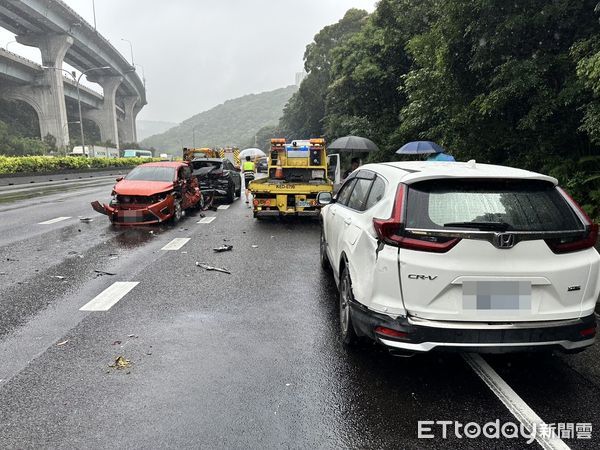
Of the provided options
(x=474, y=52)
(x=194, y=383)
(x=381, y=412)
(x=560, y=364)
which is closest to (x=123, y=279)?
(x=194, y=383)

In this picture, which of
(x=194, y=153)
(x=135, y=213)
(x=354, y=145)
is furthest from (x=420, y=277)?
(x=194, y=153)

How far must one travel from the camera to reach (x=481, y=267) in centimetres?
311

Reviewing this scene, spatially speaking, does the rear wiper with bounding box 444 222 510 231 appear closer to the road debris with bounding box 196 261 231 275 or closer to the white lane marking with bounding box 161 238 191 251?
the road debris with bounding box 196 261 231 275

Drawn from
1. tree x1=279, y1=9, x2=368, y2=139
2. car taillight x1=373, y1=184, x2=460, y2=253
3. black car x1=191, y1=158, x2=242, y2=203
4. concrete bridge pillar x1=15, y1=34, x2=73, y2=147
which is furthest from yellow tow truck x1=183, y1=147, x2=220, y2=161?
concrete bridge pillar x1=15, y1=34, x2=73, y2=147

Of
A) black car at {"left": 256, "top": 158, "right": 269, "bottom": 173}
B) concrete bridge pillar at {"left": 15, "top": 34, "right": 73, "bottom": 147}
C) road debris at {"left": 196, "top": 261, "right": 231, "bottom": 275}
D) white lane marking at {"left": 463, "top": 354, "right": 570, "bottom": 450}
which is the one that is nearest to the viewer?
white lane marking at {"left": 463, "top": 354, "right": 570, "bottom": 450}

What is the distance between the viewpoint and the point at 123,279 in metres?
6.53

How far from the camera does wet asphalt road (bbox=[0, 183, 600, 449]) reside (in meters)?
2.90

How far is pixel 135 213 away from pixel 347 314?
845 cm

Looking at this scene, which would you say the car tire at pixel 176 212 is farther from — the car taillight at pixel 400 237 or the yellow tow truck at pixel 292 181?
the car taillight at pixel 400 237

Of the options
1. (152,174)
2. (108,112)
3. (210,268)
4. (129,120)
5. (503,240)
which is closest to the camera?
(503,240)

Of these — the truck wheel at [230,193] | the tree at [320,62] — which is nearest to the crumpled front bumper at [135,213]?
the truck wheel at [230,193]

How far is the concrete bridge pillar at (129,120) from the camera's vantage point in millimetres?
106963

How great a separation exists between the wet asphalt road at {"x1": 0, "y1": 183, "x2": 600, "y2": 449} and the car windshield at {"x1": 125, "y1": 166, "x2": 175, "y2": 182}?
607 cm

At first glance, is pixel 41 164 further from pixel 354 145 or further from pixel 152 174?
pixel 354 145
